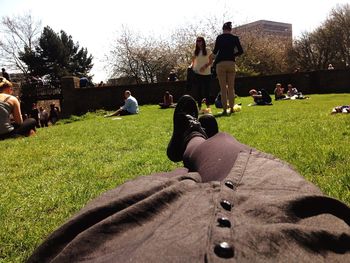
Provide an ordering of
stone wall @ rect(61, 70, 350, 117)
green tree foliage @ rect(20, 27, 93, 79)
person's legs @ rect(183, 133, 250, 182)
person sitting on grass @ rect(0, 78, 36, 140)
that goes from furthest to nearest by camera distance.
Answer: green tree foliage @ rect(20, 27, 93, 79) < stone wall @ rect(61, 70, 350, 117) < person sitting on grass @ rect(0, 78, 36, 140) < person's legs @ rect(183, 133, 250, 182)

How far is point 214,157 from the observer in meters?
1.68

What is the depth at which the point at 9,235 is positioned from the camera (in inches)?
87.8

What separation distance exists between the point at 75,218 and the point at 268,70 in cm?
4170

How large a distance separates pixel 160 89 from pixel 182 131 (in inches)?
856

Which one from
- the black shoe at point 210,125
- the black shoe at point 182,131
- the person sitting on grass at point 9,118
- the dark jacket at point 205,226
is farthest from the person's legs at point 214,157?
the person sitting on grass at point 9,118

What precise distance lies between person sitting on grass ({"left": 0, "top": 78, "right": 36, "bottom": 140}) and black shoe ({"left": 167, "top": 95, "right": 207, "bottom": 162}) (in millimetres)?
6386

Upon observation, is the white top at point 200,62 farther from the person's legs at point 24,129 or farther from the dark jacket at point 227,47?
the person's legs at point 24,129

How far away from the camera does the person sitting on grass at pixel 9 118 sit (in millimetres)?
8492

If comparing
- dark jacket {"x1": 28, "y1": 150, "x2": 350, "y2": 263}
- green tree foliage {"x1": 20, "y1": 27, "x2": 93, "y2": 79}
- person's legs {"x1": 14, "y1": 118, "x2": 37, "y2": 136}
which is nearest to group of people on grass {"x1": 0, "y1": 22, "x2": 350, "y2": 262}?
dark jacket {"x1": 28, "y1": 150, "x2": 350, "y2": 263}

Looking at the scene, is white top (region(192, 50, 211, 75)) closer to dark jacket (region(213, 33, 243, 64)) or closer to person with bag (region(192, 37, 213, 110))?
person with bag (region(192, 37, 213, 110))

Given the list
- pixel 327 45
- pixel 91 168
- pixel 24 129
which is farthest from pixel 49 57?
pixel 91 168

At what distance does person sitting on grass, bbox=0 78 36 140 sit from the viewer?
849 cm

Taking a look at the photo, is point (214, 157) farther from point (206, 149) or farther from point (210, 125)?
point (210, 125)

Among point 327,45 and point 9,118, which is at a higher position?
point 327,45
